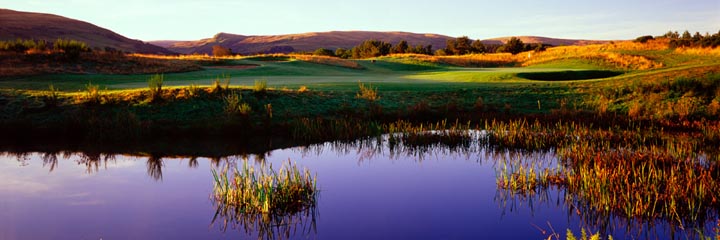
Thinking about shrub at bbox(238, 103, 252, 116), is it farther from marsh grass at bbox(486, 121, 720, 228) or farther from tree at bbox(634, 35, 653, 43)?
tree at bbox(634, 35, 653, 43)

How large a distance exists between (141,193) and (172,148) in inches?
207

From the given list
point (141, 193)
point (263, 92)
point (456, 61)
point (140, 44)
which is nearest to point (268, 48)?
point (140, 44)

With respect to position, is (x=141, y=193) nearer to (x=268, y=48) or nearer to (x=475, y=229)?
(x=475, y=229)

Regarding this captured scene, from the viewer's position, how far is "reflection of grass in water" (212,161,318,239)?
27.8 ft

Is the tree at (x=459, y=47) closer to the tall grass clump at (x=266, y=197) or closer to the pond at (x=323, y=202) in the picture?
the pond at (x=323, y=202)

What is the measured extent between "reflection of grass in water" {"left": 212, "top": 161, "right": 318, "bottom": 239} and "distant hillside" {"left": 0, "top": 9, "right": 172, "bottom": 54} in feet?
275

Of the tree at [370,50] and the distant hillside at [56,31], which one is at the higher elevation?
the distant hillside at [56,31]

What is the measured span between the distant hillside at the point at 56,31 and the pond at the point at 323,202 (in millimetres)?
79786

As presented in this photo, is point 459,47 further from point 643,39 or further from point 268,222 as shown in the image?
point 268,222

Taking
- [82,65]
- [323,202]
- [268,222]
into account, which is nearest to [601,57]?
[82,65]

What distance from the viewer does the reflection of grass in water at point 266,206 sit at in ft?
27.8

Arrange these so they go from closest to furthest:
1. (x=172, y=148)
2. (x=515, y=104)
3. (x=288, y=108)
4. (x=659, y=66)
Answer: (x=172, y=148), (x=288, y=108), (x=515, y=104), (x=659, y=66)

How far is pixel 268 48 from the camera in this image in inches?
6447

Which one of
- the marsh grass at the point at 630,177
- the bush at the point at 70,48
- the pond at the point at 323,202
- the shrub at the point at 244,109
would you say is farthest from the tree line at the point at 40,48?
the marsh grass at the point at 630,177
